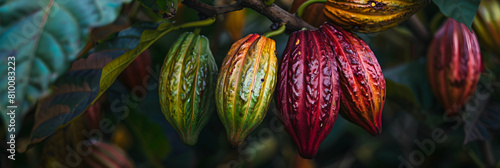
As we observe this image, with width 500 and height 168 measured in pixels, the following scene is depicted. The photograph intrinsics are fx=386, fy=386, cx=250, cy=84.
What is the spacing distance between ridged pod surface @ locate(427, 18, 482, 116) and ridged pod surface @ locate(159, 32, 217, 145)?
437 mm

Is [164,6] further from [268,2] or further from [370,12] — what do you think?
[370,12]

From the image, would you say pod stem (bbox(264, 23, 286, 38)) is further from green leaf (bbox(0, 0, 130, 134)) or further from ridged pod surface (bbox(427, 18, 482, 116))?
ridged pod surface (bbox(427, 18, 482, 116))

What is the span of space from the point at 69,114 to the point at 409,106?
2.38 ft

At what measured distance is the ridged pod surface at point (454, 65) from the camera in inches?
27.5

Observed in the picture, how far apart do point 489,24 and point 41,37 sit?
75cm

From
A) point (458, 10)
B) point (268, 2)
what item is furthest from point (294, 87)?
point (458, 10)

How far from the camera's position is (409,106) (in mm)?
911

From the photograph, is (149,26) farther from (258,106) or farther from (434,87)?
(434,87)

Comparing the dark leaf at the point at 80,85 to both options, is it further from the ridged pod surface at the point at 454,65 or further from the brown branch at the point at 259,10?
the ridged pod surface at the point at 454,65

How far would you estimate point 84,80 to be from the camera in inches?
24.8

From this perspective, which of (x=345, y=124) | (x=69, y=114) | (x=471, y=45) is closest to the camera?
(x=69, y=114)

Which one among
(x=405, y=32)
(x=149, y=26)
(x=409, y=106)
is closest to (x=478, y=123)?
(x=409, y=106)

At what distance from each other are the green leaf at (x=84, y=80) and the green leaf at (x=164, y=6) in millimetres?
81

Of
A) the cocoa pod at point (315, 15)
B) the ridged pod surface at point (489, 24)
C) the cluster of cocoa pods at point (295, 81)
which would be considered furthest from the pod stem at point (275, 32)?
the ridged pod surface at point (489, 24)
